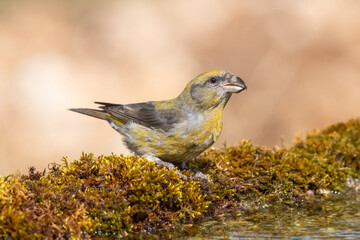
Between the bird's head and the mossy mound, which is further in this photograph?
the bird's head

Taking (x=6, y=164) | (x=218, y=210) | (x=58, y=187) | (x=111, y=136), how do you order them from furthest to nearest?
(x=111, y=136)
(x=6, y=164)
(x=218, y=210)
(x=58, y=187)

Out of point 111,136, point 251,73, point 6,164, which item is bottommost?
point 6,164

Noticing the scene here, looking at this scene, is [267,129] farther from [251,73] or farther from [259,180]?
[259,180]

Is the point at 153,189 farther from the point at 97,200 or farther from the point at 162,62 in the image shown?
the point at 162,62

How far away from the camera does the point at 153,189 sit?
13.4ft

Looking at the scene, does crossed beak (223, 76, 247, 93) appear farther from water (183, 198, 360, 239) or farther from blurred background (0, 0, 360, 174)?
blurred background (0, 0, 360, 174)

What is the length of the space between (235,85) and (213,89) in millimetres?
269

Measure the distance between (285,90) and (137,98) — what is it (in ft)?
14.3

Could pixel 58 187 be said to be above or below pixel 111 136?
below

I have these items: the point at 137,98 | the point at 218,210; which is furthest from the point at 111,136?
the point at 218,210

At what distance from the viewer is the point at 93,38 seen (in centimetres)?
1442

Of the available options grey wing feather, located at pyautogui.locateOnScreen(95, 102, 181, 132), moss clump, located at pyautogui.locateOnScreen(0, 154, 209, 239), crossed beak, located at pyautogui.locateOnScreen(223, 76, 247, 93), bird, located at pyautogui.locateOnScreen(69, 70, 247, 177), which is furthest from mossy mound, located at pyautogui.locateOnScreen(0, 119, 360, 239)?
crossed beak, located at pyautogui.locateOnScreen(223, 76, 247, 93)

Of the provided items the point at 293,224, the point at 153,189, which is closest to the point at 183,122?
the point at 153,189

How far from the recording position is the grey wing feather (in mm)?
5523
